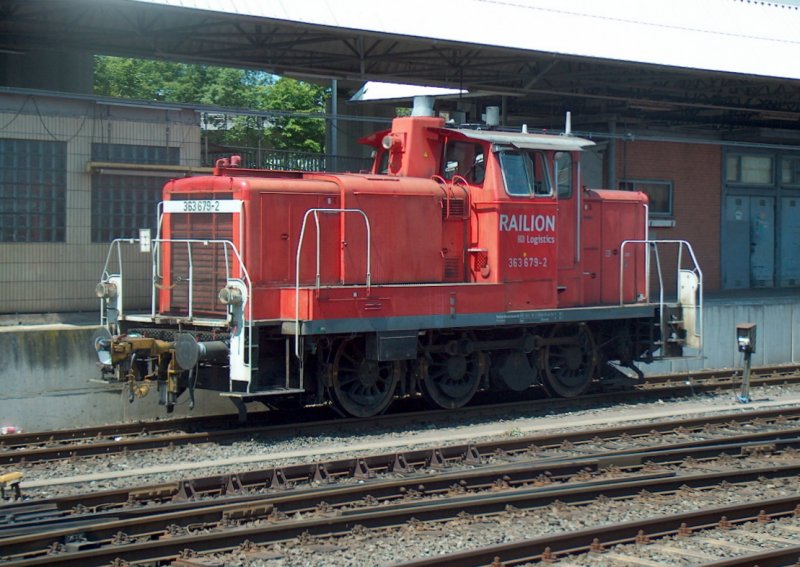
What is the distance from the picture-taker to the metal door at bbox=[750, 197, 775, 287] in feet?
81.3

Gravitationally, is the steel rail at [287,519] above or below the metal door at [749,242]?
below

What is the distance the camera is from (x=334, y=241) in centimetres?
1159

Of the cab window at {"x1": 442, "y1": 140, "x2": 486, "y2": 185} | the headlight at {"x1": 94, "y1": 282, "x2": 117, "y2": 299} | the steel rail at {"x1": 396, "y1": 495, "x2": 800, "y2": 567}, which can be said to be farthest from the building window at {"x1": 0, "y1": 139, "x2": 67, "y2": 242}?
the steel rail at {"x1": 396, "y1": 495, "x2": 800, "y2": 567}

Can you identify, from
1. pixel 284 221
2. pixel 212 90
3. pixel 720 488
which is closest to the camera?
pixel 720 488

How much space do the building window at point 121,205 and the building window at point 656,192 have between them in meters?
11.6

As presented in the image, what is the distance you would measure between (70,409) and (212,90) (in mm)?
38889

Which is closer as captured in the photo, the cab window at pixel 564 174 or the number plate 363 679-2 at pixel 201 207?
the number plate 363 679-2 at pixel 201 207

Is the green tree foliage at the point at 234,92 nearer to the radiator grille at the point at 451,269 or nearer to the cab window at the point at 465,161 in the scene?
the cab window at the point at 465,161

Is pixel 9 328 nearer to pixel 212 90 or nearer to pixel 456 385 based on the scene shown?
pixel 456 385

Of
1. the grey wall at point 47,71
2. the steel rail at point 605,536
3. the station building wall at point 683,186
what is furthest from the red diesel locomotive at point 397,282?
the grey wall at point 47,71

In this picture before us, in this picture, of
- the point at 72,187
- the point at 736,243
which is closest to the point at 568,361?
the point at 72,187

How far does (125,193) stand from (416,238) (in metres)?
5.12

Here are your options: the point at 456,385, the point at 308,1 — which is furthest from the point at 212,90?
the point at 456,385

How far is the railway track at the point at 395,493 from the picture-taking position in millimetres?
6957
